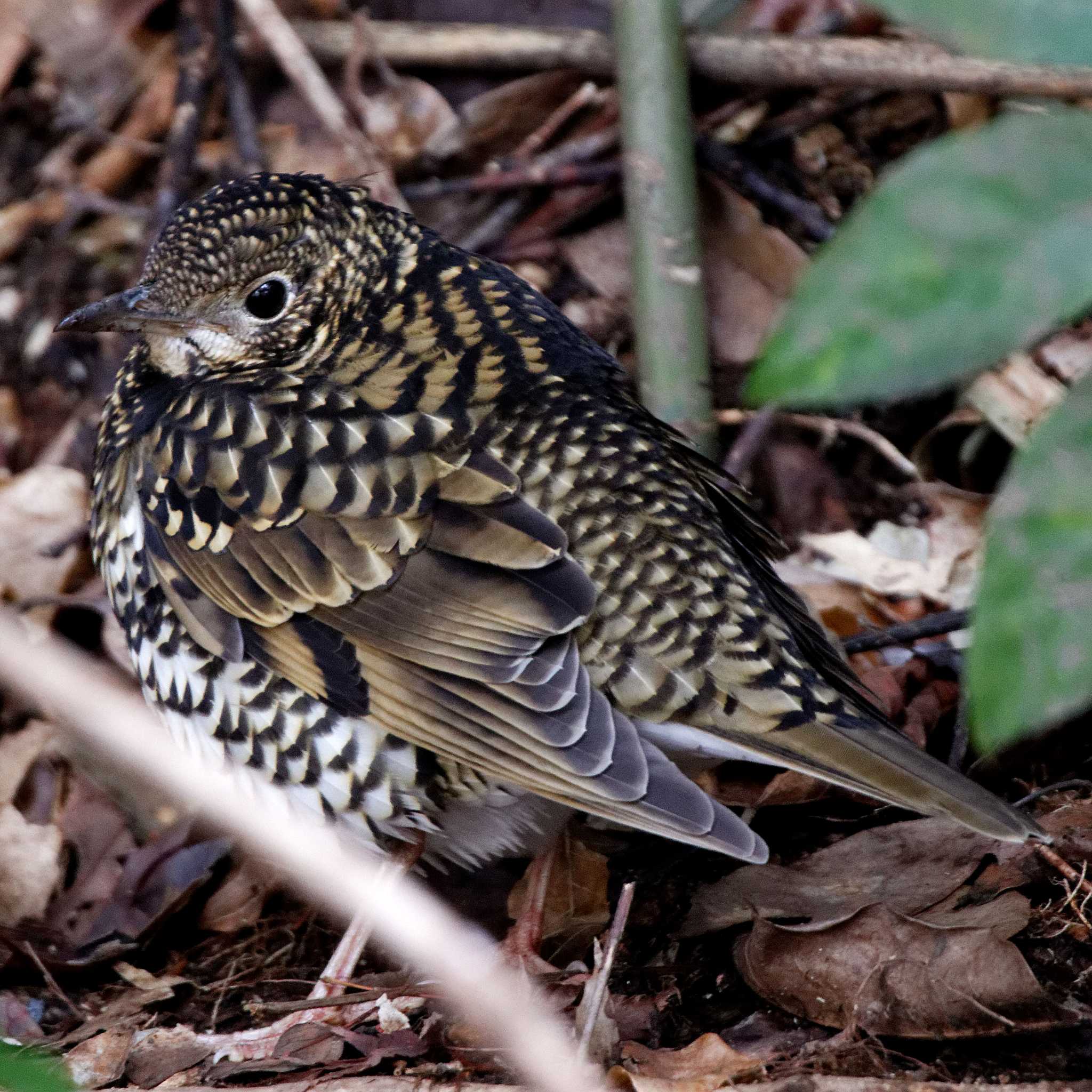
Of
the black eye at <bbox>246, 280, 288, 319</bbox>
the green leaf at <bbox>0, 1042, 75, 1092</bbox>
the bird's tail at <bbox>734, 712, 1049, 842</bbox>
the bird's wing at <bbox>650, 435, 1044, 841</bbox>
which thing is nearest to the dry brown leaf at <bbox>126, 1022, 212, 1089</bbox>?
the bird's wing at <bbox>650, 435, 1044, 841</bbox>

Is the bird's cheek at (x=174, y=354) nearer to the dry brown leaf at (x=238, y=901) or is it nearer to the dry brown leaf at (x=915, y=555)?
the dry brown leaf at (x=238, y=901)

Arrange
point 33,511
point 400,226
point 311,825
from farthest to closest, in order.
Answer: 1. point 33,511
2. point 400,226
3. point 311,825

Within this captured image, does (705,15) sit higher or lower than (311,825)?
higher

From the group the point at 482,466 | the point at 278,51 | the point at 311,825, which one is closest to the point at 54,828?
the point at 311,825

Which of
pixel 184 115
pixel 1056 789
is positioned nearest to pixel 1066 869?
pixel 1056 789

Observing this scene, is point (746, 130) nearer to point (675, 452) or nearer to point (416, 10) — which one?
point (416, 10)

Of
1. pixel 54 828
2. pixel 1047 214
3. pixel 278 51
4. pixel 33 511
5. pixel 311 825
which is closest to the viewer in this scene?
pixel 1047 214

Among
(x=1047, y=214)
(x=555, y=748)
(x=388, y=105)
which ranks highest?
(x=388, y=105)
